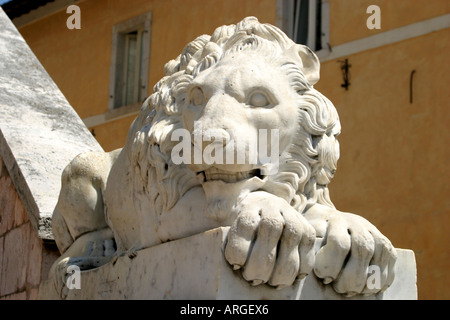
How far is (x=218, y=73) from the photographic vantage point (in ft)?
11.3

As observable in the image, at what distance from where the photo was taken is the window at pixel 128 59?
18250 mm

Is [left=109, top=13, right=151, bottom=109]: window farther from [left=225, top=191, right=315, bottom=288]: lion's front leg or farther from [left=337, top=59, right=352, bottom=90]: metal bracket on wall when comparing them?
[left=225, top=191, right=315, bottom=288]: lion's front leg

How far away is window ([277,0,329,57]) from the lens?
14.5 meters

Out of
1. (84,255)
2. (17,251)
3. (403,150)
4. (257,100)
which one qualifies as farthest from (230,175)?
(403,150)

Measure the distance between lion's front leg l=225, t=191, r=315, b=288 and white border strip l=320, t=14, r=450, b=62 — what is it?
10.3 metres

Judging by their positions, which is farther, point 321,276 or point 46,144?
point 46,144

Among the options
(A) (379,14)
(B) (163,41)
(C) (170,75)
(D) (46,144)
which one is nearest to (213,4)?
(B) (163,41)

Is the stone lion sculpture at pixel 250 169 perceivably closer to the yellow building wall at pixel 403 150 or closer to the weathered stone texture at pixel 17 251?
the weathered stone texture at pixel 17 251

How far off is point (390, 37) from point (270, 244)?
10882 mm

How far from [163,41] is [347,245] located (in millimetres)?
14782

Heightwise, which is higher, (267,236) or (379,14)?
(379,14)

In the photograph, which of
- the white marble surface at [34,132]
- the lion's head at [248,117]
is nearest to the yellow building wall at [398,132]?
the white marble surface at [34,132]

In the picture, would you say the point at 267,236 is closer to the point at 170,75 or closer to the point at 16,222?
the point at 170,75

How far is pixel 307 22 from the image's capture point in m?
14.8
